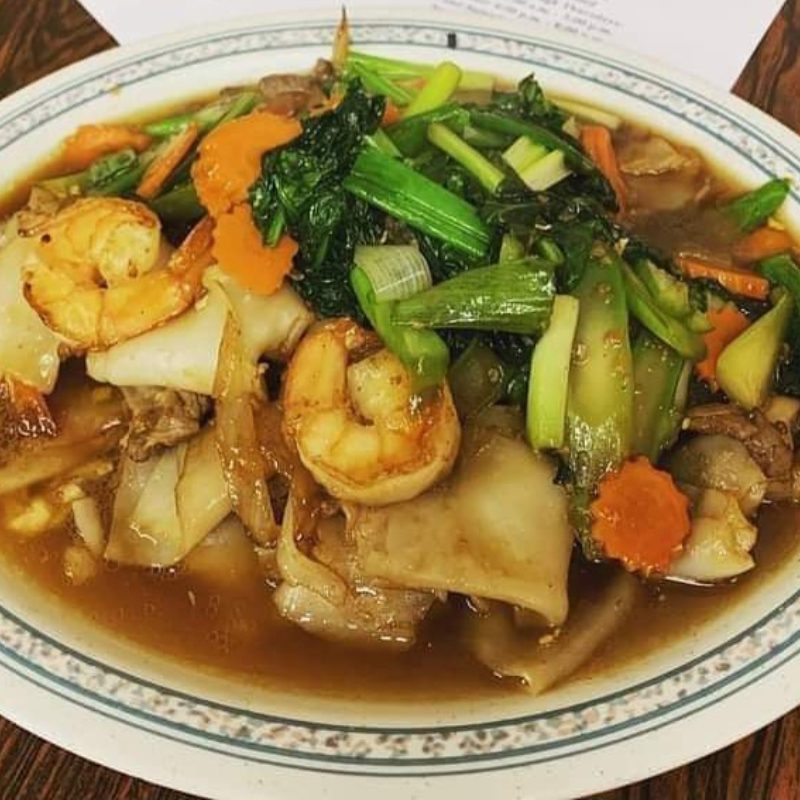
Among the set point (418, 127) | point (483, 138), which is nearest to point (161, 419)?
point (418, 127)

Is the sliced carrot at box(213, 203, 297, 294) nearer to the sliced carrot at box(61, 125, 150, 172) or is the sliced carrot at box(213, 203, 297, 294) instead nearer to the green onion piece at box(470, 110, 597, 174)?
the green onion piece at box(470, 110, 597, 174)

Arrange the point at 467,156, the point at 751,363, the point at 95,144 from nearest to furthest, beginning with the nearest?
the point at 751,363
the point at 467,156
the point at 95,144

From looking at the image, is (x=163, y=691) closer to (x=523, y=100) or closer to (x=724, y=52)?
(x=523, y=100)

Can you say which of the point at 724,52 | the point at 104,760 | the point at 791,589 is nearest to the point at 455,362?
the point at 791,589

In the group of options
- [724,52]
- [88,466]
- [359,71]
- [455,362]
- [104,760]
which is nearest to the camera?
[104,760]

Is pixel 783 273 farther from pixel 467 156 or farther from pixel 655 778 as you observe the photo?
pixel 655 778
